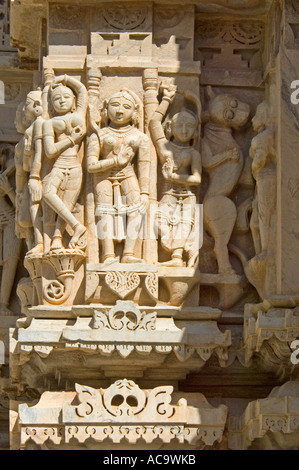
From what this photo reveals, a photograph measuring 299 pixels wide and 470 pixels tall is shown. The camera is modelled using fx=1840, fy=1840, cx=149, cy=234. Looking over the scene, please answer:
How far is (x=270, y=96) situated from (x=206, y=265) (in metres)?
1.75

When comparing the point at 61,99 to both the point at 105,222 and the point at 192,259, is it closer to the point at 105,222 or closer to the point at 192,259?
the point at 105,222

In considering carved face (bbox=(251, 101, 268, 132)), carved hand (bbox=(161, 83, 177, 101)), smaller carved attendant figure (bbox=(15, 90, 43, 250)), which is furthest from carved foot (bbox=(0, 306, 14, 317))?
carved face (bbox=(251, 101, 268, 132))

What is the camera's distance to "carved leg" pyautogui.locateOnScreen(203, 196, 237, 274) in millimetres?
17656

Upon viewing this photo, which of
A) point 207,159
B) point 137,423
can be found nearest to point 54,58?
point 207,159

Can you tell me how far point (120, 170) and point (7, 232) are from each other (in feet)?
7.96

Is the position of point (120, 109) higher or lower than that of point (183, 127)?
higher

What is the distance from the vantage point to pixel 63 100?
1778 cm

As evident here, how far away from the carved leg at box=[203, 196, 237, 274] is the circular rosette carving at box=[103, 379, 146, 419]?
149 centimetres

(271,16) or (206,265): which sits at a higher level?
(271,16)

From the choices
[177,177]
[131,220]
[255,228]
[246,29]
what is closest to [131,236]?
[131,220]

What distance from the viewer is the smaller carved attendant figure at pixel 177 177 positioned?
57.5 ft

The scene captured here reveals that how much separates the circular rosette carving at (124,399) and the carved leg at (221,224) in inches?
58.5
